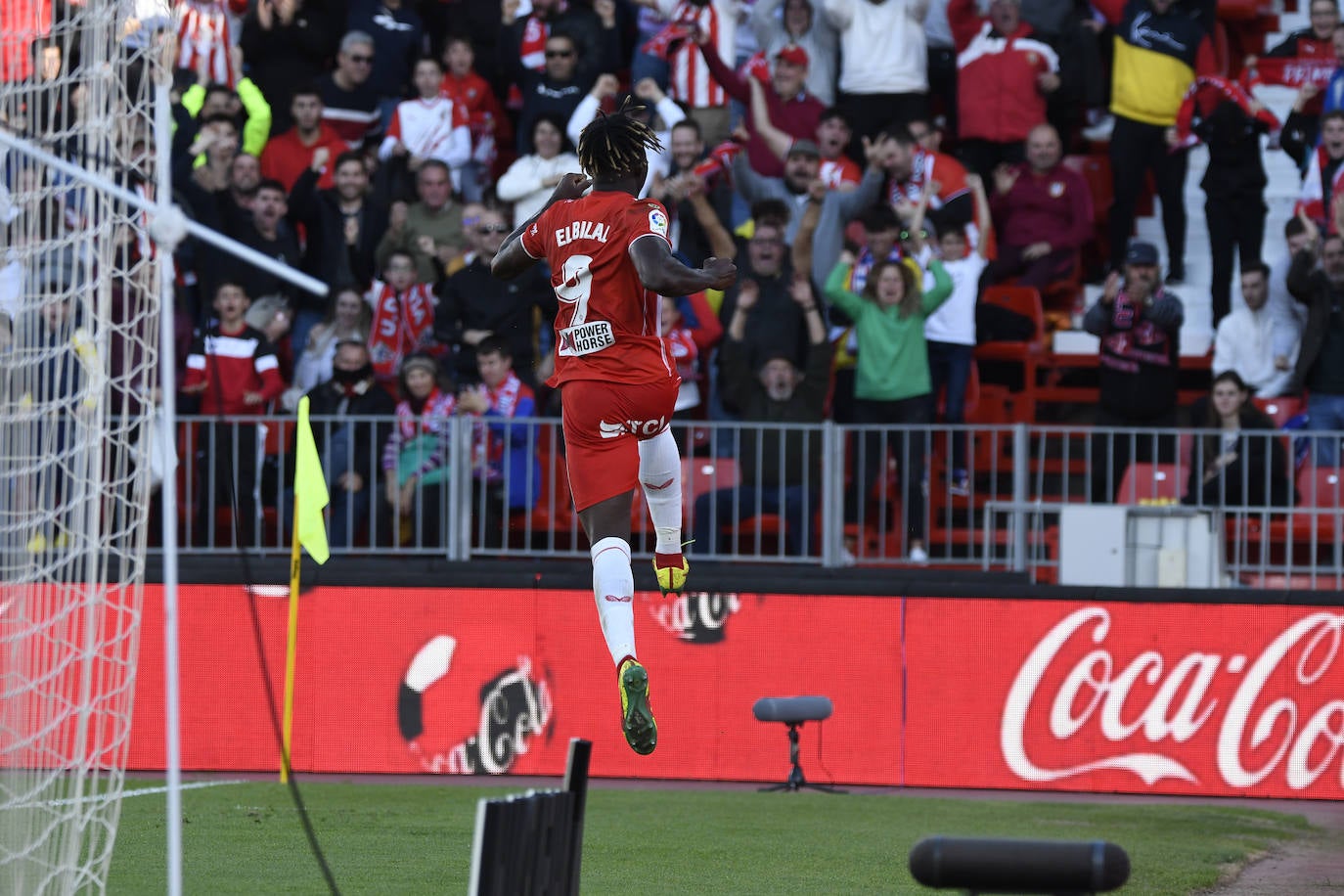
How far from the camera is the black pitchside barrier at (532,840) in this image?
600cm

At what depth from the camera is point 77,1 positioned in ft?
25.8

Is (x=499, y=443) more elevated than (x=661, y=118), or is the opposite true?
(x=661, y=118)

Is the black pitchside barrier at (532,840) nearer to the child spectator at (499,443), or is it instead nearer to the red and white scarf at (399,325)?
the child spectator at (499,443)

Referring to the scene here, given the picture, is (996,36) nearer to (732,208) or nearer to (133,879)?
(732,208)

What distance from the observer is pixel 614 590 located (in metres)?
8.69

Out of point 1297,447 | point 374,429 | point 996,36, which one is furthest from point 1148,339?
point 374,429

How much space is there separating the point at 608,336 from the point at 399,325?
7259 mm

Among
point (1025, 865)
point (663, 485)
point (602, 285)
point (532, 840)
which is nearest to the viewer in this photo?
point (1025, 865)

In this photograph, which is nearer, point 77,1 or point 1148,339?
point 77,1

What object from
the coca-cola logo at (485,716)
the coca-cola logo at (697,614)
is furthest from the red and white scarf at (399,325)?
the coca-cola logo at (697,614)

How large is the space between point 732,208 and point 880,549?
358 centimetres

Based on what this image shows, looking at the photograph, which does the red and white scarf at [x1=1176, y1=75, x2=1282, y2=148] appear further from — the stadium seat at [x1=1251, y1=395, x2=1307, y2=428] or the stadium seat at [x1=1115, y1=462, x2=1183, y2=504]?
the stadium seat at [x1=1115, y1=462, x2=1183, y2=504]

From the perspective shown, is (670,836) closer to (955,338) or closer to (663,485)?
Answer: (663,485)

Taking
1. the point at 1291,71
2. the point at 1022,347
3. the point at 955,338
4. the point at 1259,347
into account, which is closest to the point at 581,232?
the point at 955,338
